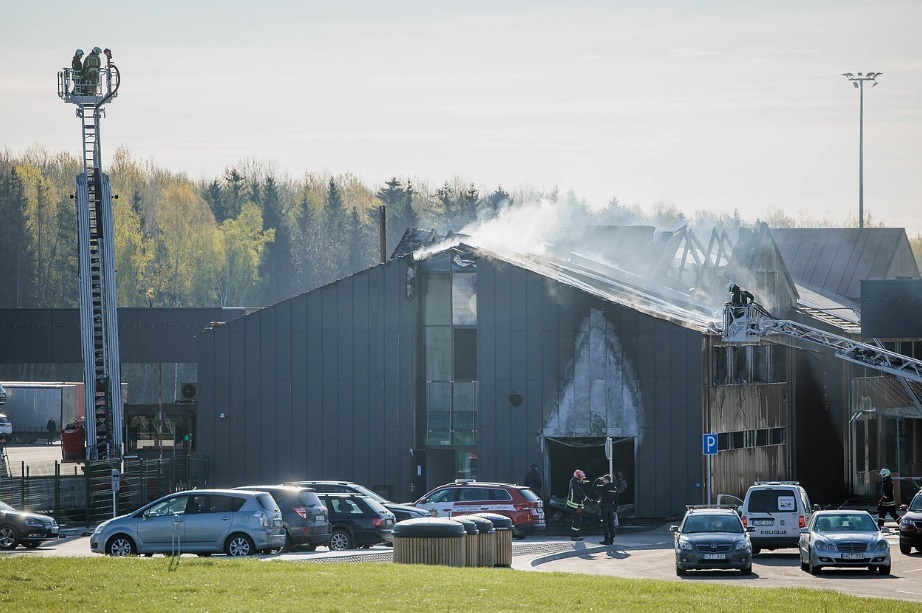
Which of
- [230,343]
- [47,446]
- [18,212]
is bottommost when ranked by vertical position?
[47,446]

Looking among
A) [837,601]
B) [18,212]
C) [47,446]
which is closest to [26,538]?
[837,601]

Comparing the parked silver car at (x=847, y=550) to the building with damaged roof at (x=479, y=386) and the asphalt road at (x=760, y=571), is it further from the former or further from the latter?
the building with damaged roof at (x=479, y=386)

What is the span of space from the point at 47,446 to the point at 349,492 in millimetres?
44860

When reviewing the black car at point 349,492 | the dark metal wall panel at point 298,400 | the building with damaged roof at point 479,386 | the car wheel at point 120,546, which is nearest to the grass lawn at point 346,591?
the car wheel at point 120,546

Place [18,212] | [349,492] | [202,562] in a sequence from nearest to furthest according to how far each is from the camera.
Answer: [202,562] → [349,492] → [18,212]

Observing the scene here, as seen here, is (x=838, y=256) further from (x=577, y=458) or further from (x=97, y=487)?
(x=97, y=487)

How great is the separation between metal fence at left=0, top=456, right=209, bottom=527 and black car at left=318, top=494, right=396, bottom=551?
6728 mm

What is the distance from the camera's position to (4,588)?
20.7 meters

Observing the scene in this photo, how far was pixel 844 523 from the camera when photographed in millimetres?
30094

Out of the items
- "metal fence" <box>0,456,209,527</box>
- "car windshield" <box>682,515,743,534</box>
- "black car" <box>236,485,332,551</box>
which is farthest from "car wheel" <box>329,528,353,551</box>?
"car windshield" <box>682,515,743,534</box>

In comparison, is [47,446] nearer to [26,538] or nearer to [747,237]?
[747,237]

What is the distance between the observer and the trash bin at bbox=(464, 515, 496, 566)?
26.5 meters

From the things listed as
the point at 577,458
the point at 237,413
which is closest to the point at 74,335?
the point at 237,413

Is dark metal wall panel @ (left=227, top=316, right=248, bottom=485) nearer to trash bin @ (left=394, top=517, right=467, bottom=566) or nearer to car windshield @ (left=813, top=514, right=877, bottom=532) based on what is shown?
car windshield @ (left=813, top=514, right=877, bottom=532)
